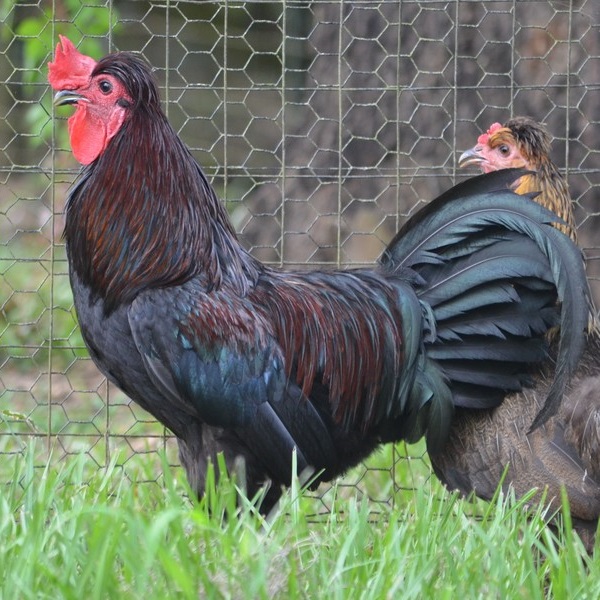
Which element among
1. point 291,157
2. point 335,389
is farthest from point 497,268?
point 291,157

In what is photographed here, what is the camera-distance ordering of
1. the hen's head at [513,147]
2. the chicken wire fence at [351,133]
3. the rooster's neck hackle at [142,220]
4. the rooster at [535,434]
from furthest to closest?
the chicken wire fence at [351,133] < the hen's head at [513,147] < the rooster's neck hackle at [142,220] < the rooster at [535,434]

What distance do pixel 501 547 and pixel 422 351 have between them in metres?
1.20

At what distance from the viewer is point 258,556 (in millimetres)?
2322

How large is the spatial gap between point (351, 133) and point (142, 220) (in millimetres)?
1998

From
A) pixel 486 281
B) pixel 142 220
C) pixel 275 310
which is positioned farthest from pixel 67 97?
pixel 486 281

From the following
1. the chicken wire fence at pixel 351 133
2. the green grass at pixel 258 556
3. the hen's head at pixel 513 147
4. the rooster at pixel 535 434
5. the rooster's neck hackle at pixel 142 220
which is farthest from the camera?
the chicken wire fence at pixel 351 133

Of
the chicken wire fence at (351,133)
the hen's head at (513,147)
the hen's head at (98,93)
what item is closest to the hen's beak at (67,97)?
the hen's head at (98,93)

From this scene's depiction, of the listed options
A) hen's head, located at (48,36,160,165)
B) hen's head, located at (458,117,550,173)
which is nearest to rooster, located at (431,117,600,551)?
hen's head, located at (458,117,550,173)

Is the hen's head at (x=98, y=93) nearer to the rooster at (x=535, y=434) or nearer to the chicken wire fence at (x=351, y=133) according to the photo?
the chicken wire fence at (x=351, y=133)

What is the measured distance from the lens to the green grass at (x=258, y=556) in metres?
2.16

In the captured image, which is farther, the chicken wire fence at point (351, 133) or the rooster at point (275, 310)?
the chicken wire fence at point (351, 133)

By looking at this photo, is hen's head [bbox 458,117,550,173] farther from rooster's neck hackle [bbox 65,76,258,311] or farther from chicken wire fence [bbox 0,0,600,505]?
rooster's neck hackle [bbox 65,76,258,311]

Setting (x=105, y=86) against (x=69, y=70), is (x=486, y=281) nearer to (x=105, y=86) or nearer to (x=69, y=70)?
(x=105, y=86)

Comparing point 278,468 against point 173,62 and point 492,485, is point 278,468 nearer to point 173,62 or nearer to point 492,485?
point 492,485
